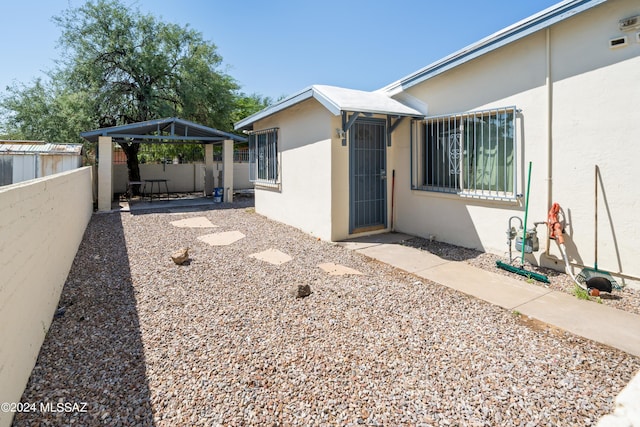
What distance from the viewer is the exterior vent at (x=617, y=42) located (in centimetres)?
417

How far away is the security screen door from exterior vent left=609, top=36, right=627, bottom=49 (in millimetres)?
3952

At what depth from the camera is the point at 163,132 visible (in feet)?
49.1

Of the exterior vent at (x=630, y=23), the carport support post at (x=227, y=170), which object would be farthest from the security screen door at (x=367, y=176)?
the carport support post at (x=227, y=170)

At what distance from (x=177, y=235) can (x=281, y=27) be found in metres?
9.51

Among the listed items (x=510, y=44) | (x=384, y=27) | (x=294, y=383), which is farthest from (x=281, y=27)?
(x=294, y=383)

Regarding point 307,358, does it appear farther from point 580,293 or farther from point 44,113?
point 44,113

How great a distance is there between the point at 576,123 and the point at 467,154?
1.80 metres

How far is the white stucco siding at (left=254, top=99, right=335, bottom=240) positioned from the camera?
23.2 ft

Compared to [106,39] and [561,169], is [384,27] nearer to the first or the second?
[561,169]

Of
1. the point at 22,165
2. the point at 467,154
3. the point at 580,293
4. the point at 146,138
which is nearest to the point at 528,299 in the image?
the point at 580,293

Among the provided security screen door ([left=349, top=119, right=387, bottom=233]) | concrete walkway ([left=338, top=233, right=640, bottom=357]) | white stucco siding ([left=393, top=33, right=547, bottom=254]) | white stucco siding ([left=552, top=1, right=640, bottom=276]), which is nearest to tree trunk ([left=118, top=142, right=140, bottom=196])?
security screen door ([left=349, top=119, right=387, bottom=233])

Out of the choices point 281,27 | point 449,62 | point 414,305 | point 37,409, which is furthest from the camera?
point 281,27

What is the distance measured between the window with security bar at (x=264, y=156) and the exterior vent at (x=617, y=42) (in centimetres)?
709

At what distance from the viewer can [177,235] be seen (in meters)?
7.68
